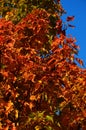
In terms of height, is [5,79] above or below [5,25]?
below

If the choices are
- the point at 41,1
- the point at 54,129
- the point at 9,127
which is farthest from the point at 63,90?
the point at 41,1

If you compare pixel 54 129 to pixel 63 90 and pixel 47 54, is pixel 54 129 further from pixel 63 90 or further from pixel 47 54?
pixel 47 54

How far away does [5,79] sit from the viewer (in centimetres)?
1477

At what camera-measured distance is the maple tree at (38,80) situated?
46.7ft

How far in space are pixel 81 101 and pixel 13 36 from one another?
386 cm

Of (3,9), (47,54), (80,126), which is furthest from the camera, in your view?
(3,9)

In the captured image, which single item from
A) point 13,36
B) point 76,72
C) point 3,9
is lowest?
point 76,72

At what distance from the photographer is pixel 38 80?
47.8 feet

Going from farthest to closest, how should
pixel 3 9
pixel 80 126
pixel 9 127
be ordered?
pixel 3 9 → pixel 80 126 → pixel 9 127

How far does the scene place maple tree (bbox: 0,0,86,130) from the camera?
1423 cm

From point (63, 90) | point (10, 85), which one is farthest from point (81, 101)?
point (10, 85)

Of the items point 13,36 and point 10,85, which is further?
point 13,36

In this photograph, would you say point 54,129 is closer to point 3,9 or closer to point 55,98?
point 55,98

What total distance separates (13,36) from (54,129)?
13.4 feet
